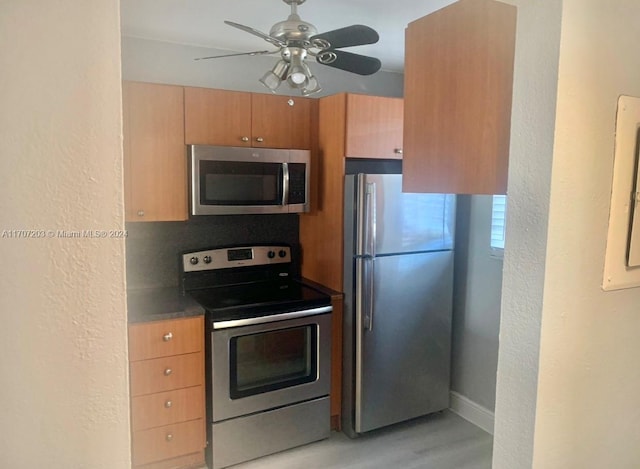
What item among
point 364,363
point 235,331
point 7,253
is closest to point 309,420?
point 364,363

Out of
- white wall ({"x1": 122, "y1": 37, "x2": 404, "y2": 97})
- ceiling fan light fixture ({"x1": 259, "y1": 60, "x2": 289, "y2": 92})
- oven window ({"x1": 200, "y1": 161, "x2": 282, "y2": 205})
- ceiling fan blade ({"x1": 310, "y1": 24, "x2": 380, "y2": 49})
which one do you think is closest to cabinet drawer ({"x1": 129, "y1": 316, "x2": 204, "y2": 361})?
oven window ({"x1": 200, "y1": 161, "x2": 282, "y2": 205})

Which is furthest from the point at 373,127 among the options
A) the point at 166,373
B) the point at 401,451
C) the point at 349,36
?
the point at 401,451

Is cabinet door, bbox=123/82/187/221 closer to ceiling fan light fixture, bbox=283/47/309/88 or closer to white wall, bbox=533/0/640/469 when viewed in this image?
ceiling fan light fixture, bbox=283/47/309/88

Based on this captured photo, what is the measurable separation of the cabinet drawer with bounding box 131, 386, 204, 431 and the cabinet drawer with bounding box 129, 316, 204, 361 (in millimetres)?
204

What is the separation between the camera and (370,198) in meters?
2.60

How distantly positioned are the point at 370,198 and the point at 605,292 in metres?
1.59

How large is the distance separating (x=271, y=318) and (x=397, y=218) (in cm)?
90

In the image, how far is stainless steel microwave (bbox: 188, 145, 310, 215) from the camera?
2539 mm

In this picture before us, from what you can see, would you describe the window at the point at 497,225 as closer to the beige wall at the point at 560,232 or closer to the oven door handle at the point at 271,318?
the oven door handle at the point at 271,318

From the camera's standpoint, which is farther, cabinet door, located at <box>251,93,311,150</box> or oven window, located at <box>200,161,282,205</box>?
cabinet door, located at <box>251,93,311,150</box>

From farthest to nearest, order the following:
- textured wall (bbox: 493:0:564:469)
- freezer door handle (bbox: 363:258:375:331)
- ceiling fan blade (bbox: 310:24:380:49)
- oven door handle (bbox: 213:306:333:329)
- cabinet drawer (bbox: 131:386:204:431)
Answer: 1. freezer door handle (bbox: 363:258:375:331)
2. oven door handle (bbox: 213:306:333:329)
3. cabinet drawer (bbox: 131:386:204:431)
4. ceiling fan blade (bbox: 310:24:380:49)
5. textured wall (bbox: 493:0:564:469)

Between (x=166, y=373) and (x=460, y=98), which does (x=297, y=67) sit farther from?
(x=166, y=373)

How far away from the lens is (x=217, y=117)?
2.62m

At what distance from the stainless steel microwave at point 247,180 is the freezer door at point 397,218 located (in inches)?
16.0
